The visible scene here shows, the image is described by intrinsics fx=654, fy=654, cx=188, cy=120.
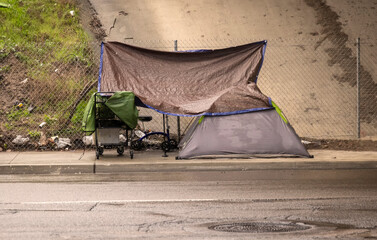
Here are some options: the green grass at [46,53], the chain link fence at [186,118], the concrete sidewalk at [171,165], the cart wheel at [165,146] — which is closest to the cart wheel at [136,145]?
the cart wheel at [165,146]

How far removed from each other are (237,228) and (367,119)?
949 centimetres

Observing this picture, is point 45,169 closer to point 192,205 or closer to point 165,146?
point 165,146

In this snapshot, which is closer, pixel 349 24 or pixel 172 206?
pixel 172 206

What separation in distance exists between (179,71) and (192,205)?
19.0 ft

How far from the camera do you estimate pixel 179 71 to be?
42.7ft

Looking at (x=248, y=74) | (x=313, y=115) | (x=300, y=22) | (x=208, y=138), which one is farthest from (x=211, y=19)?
(x=208, y=138)

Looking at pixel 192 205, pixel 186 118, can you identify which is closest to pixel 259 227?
pixel 192 205

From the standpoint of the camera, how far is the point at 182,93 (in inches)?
499

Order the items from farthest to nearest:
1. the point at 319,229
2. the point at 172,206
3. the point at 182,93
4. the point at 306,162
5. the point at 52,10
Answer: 1. the point at 52,10
2. the point at 182,93
3. the point at 306,162
4. the point at 172,206
5. the point at 319,229

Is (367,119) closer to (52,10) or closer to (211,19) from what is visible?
(211,19)

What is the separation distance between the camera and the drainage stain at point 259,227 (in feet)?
20.3

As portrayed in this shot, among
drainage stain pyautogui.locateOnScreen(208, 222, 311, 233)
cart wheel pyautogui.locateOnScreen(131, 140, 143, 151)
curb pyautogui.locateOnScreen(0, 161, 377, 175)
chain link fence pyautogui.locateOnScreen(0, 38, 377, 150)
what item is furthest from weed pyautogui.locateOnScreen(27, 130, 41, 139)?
drainage stain pyautogui.locateOnScreen(208, 222, 311, 233)

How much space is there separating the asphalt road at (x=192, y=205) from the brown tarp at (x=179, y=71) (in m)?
2.31

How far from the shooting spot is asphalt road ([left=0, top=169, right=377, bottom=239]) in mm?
6152
